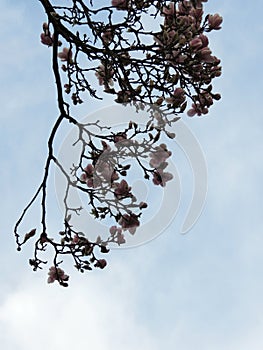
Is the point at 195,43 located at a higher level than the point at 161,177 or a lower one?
higher

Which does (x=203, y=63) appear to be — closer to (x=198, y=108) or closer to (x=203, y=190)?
(x=198, y=108)

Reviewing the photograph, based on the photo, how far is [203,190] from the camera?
19.7ft

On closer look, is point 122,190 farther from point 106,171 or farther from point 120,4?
point 120,4

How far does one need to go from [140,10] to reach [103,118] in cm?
110

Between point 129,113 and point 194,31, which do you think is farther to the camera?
point 129,113

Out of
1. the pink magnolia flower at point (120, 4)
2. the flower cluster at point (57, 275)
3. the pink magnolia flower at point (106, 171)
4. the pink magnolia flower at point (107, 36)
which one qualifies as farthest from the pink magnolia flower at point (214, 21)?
the flower cluster at point (57, 275)

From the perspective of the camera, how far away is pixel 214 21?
5504 mm

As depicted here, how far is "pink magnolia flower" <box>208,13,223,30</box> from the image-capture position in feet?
18.1

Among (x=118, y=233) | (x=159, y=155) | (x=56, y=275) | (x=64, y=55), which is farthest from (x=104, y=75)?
(x=56, y=275)

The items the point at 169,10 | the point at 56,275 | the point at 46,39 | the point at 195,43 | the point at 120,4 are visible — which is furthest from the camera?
the point at 56,275

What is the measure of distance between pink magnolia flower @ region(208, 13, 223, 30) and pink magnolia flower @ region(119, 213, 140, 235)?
6.25ft

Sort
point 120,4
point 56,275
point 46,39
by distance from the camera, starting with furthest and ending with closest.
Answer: point 56,275 → point 46,39 → point 120,4

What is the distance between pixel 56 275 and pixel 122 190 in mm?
1302

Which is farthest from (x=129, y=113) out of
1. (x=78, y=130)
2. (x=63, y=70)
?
(x=63, y=70)
